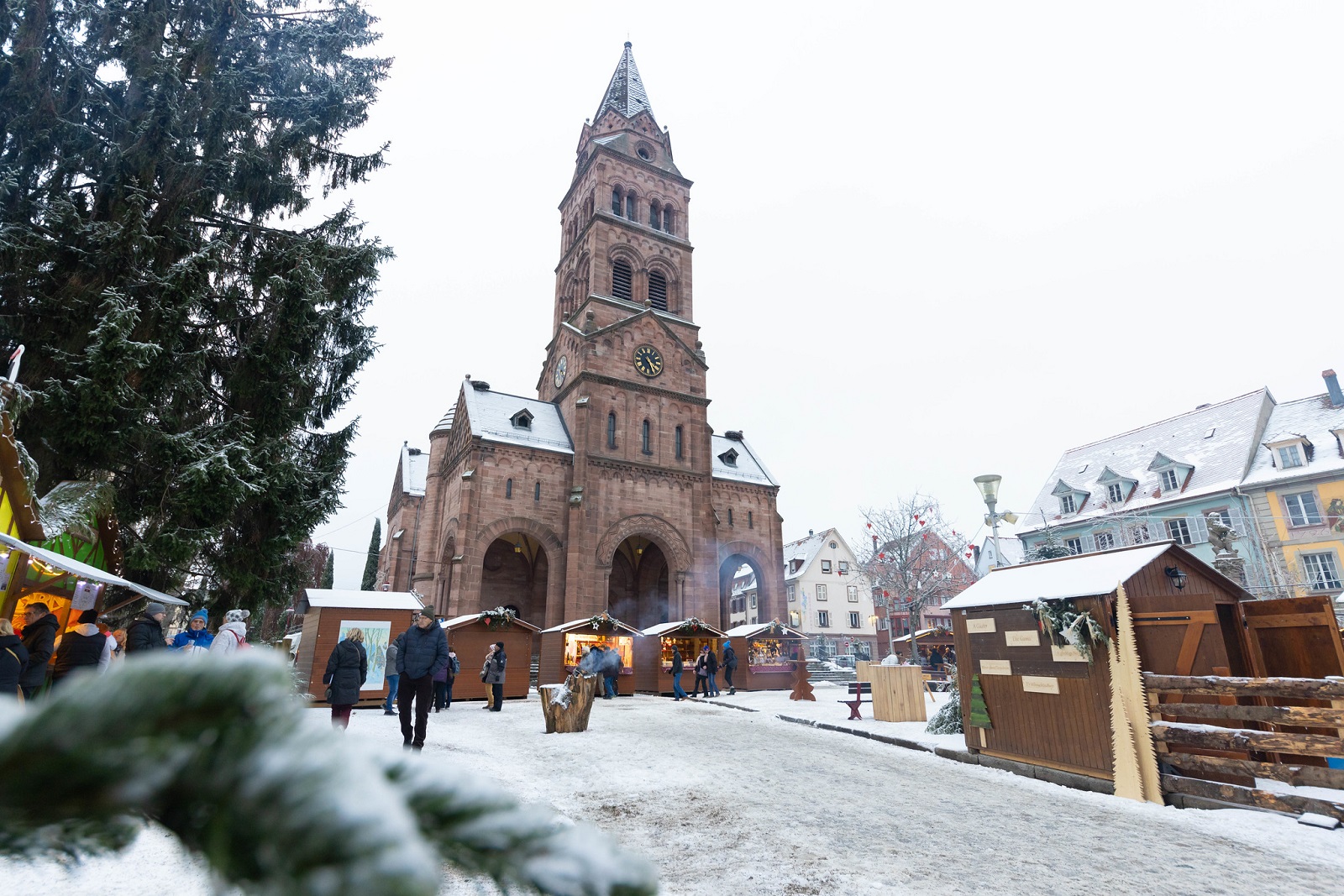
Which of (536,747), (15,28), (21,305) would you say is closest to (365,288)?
(21,305)

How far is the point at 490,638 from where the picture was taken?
1762cm

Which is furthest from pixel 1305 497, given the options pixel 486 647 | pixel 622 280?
pixel 486 647

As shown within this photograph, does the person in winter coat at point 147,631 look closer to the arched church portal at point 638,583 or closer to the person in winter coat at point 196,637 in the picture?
the person in winter coat at point 196,637

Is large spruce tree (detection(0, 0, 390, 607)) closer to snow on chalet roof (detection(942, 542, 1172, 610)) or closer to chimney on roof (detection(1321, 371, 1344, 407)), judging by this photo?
snow on chalet roof (detection(942, 542, 1172, 610))

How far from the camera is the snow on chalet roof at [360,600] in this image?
49.2 feet

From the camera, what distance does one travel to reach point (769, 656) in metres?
23.9

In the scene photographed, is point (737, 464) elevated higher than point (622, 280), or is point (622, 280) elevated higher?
point (622, 280)

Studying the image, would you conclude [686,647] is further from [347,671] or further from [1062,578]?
[1062,578]

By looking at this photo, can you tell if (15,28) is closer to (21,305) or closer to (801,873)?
(21,305)

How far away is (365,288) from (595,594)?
1633 cm

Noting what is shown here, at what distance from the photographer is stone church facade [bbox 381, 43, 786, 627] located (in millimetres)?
26391

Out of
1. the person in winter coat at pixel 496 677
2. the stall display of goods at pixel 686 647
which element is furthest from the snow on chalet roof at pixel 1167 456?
the person in winter coat at pixel 496 677

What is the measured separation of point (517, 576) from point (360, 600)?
55.1ft

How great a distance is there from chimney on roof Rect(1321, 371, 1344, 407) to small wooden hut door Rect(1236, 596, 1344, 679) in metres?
30.4
